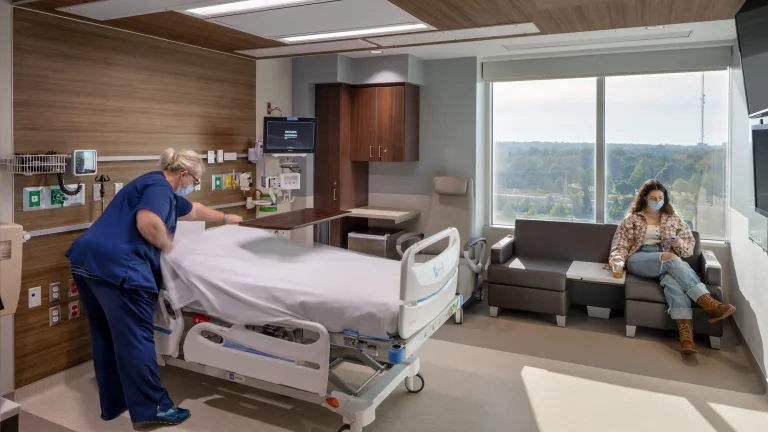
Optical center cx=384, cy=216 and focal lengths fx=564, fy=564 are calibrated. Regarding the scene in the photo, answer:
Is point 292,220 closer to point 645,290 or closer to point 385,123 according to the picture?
point 385,123

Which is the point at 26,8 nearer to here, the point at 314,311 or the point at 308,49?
the point at 308,49

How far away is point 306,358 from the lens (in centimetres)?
287

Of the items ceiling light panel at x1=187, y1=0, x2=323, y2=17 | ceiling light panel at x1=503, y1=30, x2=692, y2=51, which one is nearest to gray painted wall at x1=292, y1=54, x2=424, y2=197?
ceiling light panel at x1=503, y1=30, x2=692, y2=51

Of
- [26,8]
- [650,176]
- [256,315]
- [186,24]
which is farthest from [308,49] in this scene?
[650,176]

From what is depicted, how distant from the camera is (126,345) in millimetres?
3023

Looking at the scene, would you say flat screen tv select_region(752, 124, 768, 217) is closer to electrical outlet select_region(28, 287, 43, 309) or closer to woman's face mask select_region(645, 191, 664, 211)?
woman's face mask select_region(645, 191, 664, 211)

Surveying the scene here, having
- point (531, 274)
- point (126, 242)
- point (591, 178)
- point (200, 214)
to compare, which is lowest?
point (531, 274)

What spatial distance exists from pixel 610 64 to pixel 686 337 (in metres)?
2.65

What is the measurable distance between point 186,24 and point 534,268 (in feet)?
11.0

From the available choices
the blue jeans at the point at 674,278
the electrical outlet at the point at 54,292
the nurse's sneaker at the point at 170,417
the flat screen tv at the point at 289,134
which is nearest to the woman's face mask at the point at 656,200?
the blue jeans at the point at 674,278

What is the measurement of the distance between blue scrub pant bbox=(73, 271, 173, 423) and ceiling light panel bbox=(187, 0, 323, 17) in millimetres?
1661

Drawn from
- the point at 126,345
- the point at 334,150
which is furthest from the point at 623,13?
the point at 126,345

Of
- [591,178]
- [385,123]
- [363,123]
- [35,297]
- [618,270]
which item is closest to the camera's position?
[35,297]

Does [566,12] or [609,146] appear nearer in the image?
[566,12]
